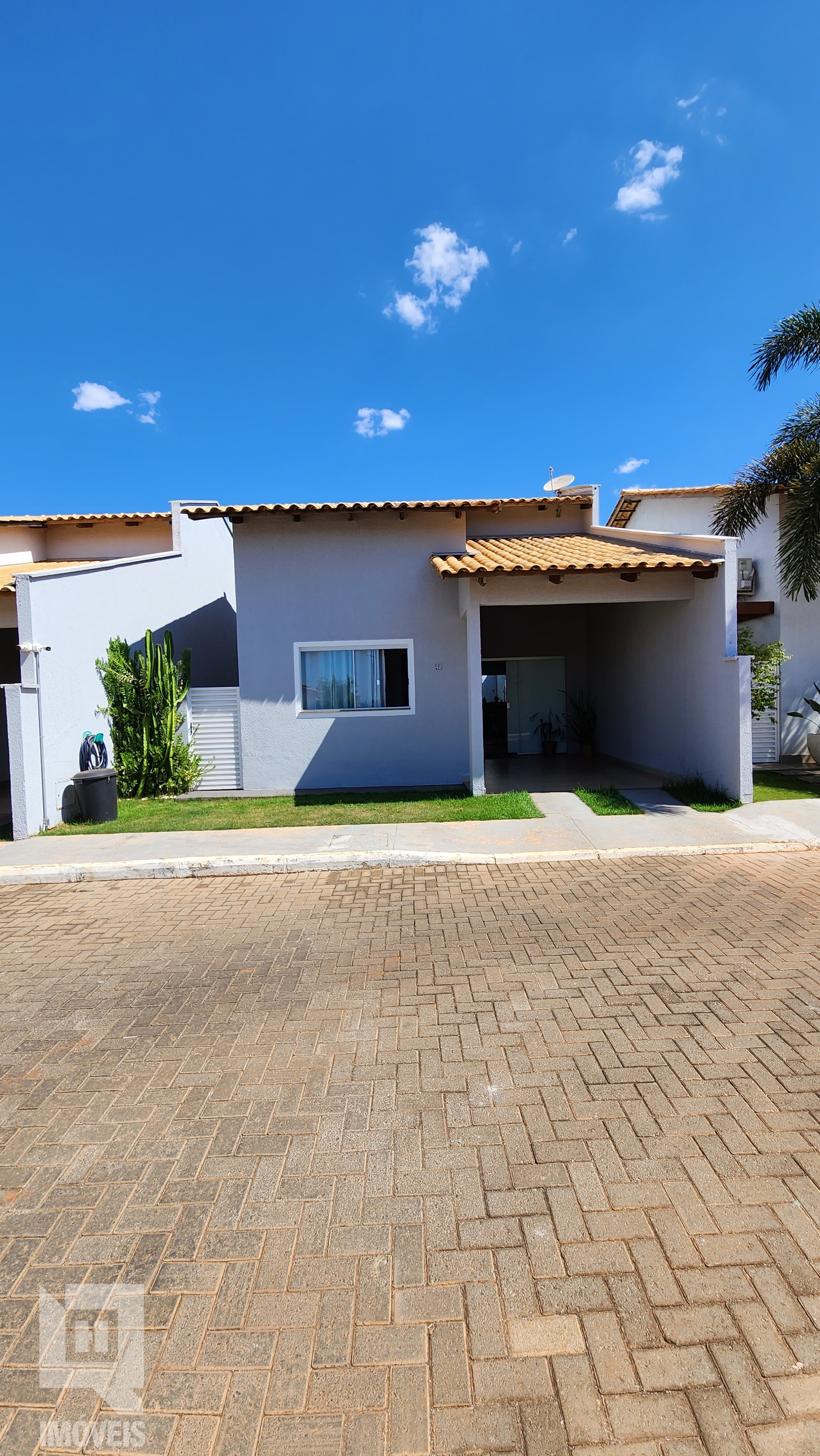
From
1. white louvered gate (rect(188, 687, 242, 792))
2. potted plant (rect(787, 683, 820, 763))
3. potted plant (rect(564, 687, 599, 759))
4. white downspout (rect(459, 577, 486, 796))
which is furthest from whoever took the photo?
potted plant (rect(564, 687, 599, 759))

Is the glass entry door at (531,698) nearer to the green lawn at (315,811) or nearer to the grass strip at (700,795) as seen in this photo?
the grass strip at (700,795)

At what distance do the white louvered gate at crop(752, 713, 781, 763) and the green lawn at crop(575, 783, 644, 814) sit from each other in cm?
372

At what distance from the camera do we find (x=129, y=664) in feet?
38.7

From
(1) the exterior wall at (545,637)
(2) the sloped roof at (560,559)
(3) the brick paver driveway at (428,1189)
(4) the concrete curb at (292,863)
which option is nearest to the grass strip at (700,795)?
(4) the concrete curb at (292,863)

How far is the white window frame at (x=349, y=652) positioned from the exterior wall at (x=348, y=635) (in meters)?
0.04

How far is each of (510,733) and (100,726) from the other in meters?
9.06

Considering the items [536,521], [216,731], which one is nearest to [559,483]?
[536,521]

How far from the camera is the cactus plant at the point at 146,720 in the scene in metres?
11.6

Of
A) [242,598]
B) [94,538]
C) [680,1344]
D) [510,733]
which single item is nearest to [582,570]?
[242,598]

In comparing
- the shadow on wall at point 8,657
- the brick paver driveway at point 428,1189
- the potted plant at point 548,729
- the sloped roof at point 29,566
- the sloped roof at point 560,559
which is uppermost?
the sloped roof at point 29,566

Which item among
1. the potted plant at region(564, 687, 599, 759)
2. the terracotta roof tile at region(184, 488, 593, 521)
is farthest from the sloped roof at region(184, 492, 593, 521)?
the potted plant at region(564, 687, 599, 759)

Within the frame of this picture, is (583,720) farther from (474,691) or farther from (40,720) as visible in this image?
(40,720)

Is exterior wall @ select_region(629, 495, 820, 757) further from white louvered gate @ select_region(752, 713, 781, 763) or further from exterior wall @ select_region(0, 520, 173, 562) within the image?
exterior wall @ select_region(0, 520, 173, 562)

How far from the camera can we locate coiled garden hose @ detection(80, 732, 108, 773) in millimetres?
10477
